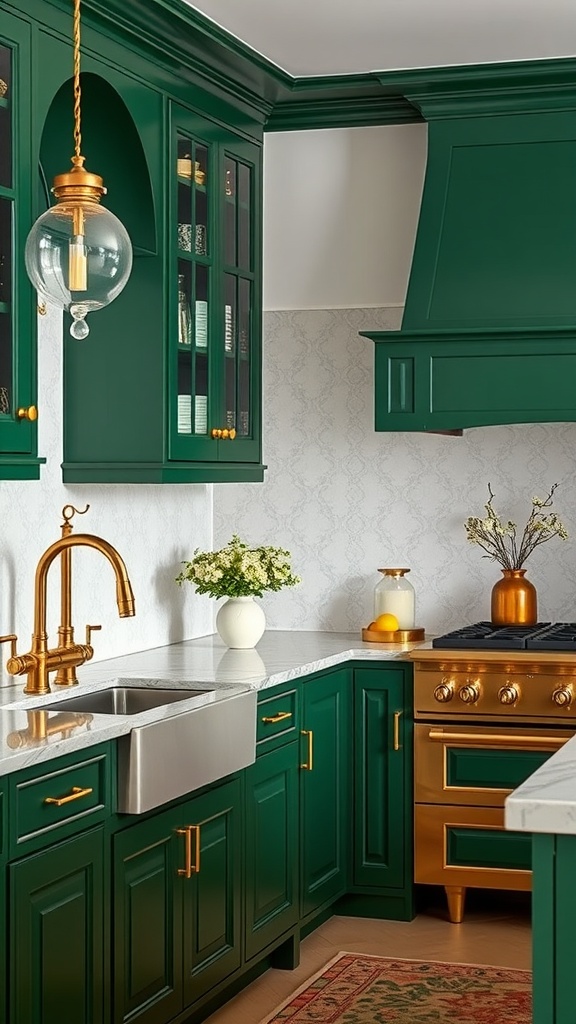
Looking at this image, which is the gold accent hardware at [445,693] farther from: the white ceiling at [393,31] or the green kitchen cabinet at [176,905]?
the white ceiling at [393,31]

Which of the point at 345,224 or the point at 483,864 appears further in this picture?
the point at 345,224

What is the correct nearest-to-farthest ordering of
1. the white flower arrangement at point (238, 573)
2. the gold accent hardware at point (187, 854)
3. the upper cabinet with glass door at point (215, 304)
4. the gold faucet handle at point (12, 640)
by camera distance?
the gold accent hardware at point (187, 854), the gold faucet handle at point (12, 640), the upper cabinet with glass door at point (215, 304), the white flower arrangement at point (238, 573)

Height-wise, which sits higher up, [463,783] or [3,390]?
[3,390]

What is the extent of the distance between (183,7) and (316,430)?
5.92 ft

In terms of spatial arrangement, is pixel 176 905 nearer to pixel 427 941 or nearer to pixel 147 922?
pixel 147 922

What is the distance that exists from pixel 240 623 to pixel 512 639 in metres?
0.90

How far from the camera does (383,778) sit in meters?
4.84

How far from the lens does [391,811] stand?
4824 mm

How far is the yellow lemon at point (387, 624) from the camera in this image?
200 inches

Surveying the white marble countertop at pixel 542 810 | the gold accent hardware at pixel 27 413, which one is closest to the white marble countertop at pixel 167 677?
the gold accent hardware at pixel 27 413

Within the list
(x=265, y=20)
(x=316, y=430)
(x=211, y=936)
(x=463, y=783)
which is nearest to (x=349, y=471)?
(x=316, y=430)

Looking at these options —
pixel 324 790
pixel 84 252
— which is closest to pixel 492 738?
pixel 324 790

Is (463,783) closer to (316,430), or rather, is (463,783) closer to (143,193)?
(316,430)

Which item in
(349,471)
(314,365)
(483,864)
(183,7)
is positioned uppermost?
(183,7)
